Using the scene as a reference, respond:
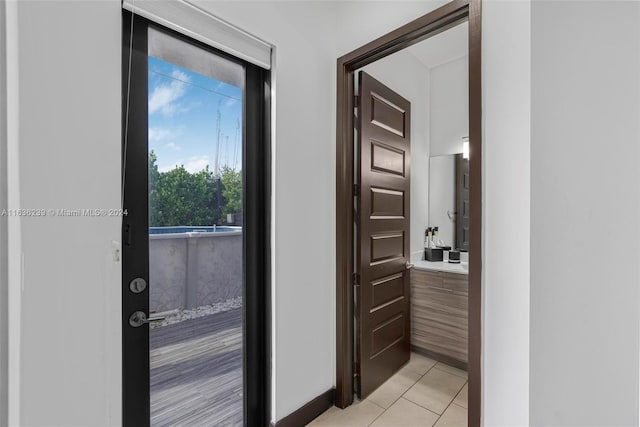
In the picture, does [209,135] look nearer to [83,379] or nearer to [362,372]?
[83,379]

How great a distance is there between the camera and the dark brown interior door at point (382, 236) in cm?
189

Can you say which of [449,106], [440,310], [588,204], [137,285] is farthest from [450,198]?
[588,204]

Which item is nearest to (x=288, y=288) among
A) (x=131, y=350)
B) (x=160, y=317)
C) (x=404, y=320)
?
(x=160, y=317)

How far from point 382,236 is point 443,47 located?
1793 millimetres

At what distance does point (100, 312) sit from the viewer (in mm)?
312

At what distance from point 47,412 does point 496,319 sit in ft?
4.53

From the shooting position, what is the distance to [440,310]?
228cm

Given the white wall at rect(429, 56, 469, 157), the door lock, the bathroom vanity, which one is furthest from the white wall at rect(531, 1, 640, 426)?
the white wall at rect(429, 56, 469, 157)

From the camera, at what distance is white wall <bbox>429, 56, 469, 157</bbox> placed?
265cm

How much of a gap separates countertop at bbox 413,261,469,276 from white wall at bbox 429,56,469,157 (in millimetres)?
1070

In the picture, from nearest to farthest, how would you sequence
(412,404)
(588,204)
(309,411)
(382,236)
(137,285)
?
(588,204), (137,285), (309,411), (412,404), (382,236)

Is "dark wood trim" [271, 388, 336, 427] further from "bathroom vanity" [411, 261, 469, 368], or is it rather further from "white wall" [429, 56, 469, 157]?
"white wall" [429, 56, 469, 157]

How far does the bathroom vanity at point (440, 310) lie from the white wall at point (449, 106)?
119 cm

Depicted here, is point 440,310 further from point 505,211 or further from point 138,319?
point 138,319
